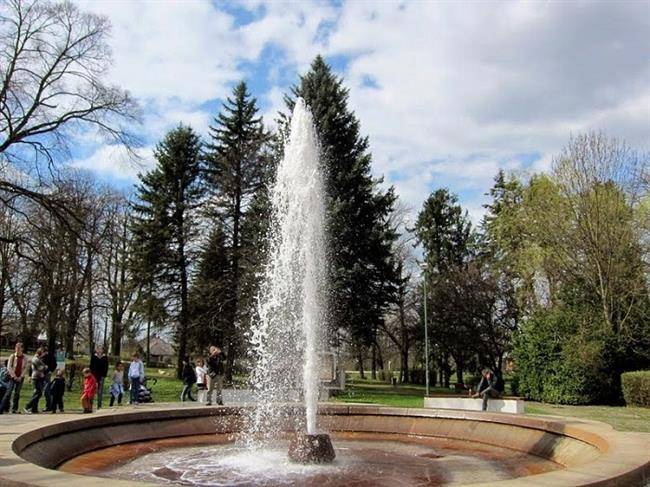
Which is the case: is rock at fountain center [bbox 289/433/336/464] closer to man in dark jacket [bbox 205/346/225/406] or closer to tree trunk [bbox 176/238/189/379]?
man in dark jacket [bbox 205/346/225/406]

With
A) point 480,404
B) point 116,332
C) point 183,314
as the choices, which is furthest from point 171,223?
point 480,404

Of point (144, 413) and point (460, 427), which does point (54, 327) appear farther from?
point (460, 427)

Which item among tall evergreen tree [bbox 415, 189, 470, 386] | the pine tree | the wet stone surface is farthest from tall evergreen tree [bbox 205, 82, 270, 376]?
the wet stone surface

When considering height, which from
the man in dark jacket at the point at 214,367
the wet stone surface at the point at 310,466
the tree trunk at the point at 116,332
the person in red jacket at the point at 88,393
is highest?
the tree trunk at the point at 116,332

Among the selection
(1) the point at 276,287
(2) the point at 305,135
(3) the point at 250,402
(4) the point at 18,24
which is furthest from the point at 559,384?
(4) the point at 18,24

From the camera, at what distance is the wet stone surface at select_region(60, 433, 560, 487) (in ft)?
27.7

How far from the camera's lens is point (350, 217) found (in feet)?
101

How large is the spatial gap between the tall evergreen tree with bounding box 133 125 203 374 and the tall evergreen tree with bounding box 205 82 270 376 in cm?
218

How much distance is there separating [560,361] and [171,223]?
82.7ft

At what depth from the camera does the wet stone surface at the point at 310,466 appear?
27.7ft

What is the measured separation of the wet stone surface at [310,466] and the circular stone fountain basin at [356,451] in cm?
A: 2

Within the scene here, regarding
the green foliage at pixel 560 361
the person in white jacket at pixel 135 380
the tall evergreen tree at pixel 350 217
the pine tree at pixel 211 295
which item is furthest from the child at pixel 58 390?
the green foliage at pixel 560 361

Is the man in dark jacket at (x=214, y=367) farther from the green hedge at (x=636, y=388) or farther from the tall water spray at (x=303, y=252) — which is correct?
the green hedge at (x=636, y=388)

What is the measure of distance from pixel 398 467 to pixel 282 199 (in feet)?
20.4
